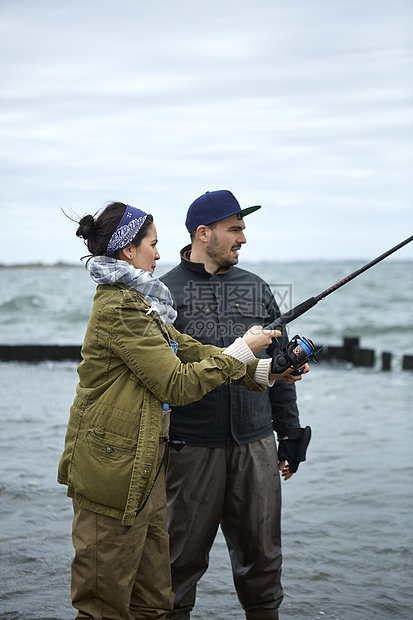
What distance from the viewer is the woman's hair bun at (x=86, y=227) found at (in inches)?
110

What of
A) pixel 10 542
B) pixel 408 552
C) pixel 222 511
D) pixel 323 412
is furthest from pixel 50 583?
pixel 323 412

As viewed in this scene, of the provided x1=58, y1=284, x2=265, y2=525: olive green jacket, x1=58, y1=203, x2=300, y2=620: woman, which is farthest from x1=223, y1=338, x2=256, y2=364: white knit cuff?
x1=58, y1=284, x2=265, y2=525: olive green jacket

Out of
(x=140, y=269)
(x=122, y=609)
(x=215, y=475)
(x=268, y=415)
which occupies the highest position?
(x=140, y=269)

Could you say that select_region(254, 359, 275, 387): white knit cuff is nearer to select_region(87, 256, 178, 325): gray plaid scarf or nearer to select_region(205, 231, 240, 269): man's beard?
select_region(87, 256, 178, 325): gray plaid scarf

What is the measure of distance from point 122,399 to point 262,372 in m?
0.78

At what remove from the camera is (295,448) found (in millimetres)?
3734

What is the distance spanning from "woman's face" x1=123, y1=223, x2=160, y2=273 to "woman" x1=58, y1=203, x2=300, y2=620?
0.01 metres

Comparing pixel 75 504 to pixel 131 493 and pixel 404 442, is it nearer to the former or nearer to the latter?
pixel 131 493

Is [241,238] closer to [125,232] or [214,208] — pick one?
[214,208]

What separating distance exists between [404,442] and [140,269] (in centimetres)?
617

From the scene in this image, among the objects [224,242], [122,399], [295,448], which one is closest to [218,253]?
[224,242]

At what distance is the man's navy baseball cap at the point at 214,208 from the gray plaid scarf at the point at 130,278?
0.90m

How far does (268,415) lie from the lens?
362cm

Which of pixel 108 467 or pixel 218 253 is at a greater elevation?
pixel 218 253
